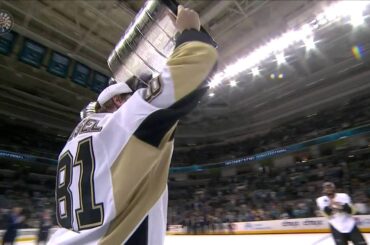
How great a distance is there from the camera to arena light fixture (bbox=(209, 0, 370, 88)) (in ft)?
33.7

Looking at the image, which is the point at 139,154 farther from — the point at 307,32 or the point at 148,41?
the point at 307,32

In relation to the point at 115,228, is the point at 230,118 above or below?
above

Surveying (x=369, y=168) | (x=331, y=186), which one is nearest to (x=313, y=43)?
(x=369, y=168)

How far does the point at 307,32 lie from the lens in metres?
11.5

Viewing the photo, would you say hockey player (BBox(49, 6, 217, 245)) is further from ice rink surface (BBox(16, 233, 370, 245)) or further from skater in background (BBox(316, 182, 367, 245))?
ice rink surface (BBox(16, 233, 370, 245))

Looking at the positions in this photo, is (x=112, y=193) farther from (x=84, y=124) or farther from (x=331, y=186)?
(x=331, y=186)

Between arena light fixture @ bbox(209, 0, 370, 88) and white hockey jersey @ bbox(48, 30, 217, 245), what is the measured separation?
9.68 meters

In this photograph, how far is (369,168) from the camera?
14.8 m

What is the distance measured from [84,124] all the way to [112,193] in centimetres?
33

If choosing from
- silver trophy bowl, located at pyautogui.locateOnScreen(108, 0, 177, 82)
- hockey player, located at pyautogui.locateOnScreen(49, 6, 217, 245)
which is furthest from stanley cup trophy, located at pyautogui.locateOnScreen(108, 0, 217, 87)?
hockey player, located at pyautogui.locateOnScreen(49, 6, 217, 245)

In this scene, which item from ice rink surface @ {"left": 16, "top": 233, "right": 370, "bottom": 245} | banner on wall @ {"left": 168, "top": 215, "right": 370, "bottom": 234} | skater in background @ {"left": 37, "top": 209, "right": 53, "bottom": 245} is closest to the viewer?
ice rink surface @ {"left": 16, "top": 233, "right": 370, "bottom": 245}

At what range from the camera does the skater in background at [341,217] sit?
503 centimetres

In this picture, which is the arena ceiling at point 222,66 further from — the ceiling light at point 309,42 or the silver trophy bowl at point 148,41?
the silver trophy bowl at point 148,41

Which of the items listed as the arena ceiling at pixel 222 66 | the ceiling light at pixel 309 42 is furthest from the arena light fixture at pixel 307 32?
the arena ceiling at pixel 222 66
